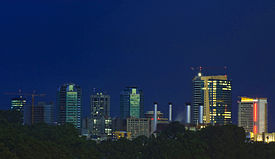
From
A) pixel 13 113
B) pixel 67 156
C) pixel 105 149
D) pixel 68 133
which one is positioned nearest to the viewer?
pixel 67 156

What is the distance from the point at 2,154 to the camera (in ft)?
134

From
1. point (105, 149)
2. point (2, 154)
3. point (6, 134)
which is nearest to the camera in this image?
point (2, 154)

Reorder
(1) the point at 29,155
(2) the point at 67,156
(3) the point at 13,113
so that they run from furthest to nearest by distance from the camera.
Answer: (3) the point at 13,113 < (2) the point at 67,156 < (1) the point at 29,155

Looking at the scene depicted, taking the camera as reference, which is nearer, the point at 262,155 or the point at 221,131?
the point at 262,155

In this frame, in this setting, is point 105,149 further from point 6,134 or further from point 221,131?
→ point 6,134

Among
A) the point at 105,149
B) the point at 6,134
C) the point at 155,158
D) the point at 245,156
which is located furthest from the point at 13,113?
the point at 6,134

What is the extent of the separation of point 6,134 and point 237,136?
3780 cm

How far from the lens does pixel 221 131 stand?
73.8 m

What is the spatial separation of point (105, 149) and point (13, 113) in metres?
42.3

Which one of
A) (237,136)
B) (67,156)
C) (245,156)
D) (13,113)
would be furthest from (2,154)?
(13,113)

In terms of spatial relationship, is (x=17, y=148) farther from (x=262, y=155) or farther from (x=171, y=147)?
(x=262, y=155)

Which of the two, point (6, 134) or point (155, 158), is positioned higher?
point (6, 134)

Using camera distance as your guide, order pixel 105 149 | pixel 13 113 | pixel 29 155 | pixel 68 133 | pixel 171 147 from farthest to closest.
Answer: pixel 13 113
pixel 105 149
pixel 68 133
pixel 171 147
pixel 29 155

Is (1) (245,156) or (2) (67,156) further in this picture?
(1) (245,156)
